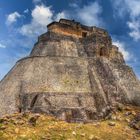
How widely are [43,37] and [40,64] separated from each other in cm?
566

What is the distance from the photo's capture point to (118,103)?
30.8 meters

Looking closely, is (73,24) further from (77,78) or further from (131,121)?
(131,121)

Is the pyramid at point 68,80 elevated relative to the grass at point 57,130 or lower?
elevated

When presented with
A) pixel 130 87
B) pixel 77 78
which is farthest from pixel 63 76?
pixel 130 87

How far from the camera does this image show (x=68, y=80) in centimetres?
3195

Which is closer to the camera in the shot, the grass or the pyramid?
the grass

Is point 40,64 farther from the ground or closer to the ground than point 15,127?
farther from the ground

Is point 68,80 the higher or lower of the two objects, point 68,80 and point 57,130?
the higher

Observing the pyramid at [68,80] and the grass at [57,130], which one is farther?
the pyramid at [68,80]

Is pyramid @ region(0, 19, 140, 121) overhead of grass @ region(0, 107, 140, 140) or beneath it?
overhead

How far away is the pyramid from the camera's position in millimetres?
29234

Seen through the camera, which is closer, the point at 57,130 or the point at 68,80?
the point at 57,130

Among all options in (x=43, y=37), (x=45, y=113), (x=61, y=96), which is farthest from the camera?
(x=43, y=37)

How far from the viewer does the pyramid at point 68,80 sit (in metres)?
29.2
